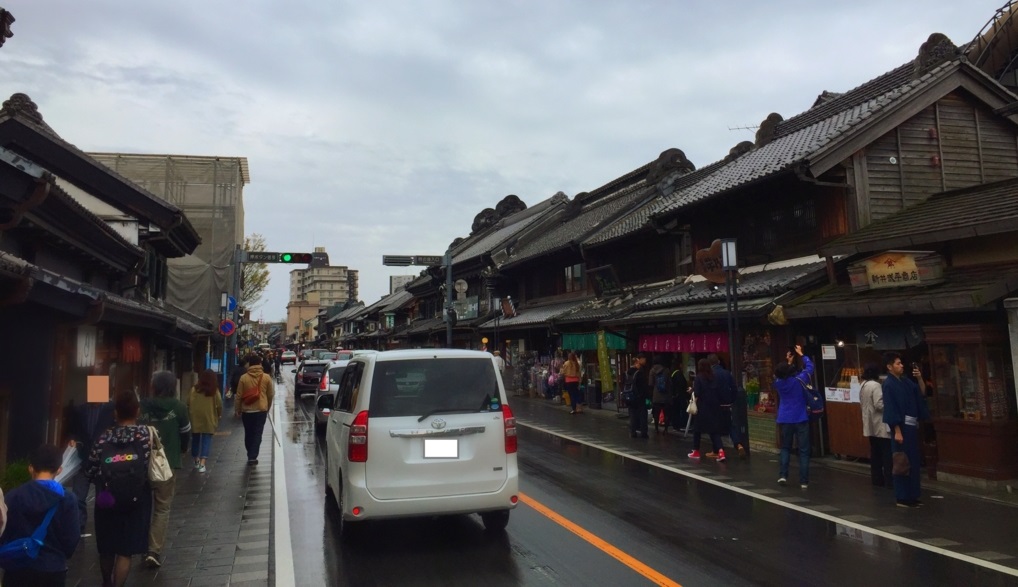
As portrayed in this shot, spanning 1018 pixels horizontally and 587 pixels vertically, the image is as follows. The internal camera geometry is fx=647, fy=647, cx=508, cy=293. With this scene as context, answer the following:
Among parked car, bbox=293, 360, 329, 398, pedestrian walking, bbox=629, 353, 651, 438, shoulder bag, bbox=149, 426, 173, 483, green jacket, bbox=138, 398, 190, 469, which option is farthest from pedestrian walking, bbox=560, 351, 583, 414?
shoulder bag, bbox=149, 426, 173, 483

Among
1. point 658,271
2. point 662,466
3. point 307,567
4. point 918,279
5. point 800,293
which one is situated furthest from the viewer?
point 658,271

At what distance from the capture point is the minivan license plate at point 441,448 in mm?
6512

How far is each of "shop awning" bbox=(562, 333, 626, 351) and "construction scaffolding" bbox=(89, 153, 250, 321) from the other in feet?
45.0

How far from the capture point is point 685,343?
1609 cm

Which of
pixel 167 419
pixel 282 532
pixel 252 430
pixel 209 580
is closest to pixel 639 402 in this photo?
pixel 252 430

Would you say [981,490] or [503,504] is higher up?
[503,504]

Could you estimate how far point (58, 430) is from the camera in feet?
29.6

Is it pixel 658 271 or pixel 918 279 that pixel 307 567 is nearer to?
pixel 918 279

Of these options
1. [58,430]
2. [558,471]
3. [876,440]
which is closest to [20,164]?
[58,430]

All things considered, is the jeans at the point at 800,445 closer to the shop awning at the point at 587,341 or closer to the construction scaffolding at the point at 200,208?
the shop awning at the point at 587,341

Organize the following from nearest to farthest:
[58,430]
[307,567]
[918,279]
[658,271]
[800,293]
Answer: [307,567] < [58,430] < [918,279] < [800,293] < [658,271]

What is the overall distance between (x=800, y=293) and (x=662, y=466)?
15.4 feet

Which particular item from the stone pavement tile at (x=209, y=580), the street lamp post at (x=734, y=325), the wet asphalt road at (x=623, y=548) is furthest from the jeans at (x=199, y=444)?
the street lamp post at (x=734, y=325)

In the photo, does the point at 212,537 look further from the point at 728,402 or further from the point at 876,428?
the point at 728,402
